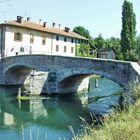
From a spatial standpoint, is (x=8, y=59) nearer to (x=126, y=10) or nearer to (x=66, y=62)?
(x=66, y=62)

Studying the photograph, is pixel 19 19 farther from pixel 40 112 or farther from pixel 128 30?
pixel 40 112

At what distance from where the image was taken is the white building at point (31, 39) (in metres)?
42.2

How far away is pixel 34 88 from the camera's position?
32.1 meters

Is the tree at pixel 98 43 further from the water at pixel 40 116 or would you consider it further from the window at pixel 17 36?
the water at pixel 40 116

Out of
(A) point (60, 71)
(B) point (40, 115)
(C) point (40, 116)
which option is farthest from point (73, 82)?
(C) point (40, 116)

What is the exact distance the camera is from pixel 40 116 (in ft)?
80.7

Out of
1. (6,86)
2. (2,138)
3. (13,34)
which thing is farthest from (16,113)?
(13,34)

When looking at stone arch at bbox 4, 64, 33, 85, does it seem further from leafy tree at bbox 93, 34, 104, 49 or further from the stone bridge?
leafy tree at bbox 93, 34, 104, 49

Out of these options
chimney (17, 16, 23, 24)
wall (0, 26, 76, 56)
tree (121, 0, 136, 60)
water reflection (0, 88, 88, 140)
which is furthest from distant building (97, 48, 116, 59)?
water reflection (0, 88, 88, 140)

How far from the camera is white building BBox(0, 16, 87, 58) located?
139 feet

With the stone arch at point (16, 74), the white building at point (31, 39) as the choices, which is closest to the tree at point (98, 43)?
the white building at point (31, 39)

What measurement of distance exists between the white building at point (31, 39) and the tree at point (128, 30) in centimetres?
749

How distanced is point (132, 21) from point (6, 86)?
24012mm

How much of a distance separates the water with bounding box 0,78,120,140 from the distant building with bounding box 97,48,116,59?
156ft
